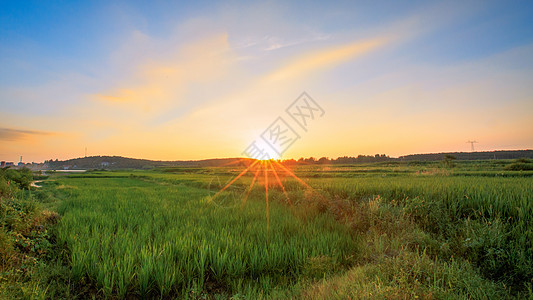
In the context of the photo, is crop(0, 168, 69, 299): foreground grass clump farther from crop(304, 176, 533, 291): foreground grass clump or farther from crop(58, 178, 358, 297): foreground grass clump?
crop(304, 176, 533, 291): foreground grass clump

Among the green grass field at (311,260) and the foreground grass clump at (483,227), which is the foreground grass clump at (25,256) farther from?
the foreground grass clump at (483,227)

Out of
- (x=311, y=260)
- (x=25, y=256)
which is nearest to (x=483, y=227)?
(x=311, y=260)

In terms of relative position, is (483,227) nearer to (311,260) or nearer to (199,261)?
(311,260)

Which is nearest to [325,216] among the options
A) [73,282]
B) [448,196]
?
[448,196]

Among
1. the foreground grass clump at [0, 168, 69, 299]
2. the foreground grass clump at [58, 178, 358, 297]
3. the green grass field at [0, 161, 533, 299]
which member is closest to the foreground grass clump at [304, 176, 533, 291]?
the green grass field at [0, 161, 533, 299]

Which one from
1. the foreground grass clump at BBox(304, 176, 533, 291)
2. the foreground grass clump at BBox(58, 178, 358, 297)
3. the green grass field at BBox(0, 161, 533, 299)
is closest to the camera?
the green grass field at BBox(0, 161, 533, 299)

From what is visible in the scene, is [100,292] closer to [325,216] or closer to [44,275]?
[44,275]

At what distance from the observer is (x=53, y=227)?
17.9ft

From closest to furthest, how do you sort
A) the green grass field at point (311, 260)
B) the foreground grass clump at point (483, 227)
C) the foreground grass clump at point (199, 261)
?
the green grass field at point (311, 260), the foreground grass clump at point (199, 261), the foreground grass clump at point (483, 227)

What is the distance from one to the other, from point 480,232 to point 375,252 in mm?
1909

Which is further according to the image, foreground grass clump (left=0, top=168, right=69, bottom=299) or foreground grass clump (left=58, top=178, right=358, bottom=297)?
foreground grass clump (left=58, top=178, right=358, bottom=297)

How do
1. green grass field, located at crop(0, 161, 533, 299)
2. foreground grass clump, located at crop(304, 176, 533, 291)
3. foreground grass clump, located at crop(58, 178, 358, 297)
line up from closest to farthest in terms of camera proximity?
green grass field, located at crop(0, 161, 533, 299), foreground grass clump, located at crop(58, 178, 358, 297), foreground grass clump, located at crop(304, 176, 533, 291)

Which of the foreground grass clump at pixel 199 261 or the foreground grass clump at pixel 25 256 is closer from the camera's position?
the foreground grass clump at pixel 25 256

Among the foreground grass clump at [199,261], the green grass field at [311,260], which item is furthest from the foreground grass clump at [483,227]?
the foreground grass clump at [199,261]
